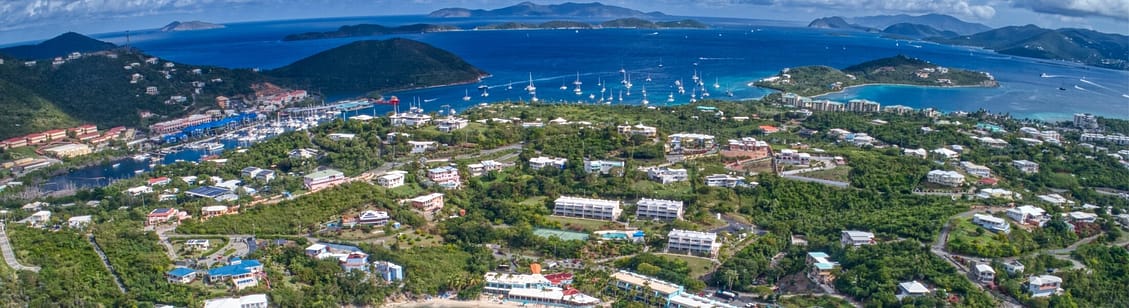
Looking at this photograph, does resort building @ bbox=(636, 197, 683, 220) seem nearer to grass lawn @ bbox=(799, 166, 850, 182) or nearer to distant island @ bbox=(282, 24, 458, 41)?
grass lawn @ bbox=(799, 166, 850, 182)

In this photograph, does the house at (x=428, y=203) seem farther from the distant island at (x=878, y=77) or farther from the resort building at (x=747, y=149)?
the distant island at (x=878, y=77)

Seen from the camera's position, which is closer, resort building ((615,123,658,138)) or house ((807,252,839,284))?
house ((807,252,839,284))

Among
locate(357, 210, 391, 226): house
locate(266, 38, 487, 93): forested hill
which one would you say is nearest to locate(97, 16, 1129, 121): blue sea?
locate(266, 38, 487, 93): forested hill

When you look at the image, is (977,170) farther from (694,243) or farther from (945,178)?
(694,243)

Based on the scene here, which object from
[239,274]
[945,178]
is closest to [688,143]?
[945,178]

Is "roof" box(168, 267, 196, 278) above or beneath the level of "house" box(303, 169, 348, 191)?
beneath

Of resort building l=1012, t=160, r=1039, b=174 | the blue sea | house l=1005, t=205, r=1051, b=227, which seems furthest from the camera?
the blue sea
